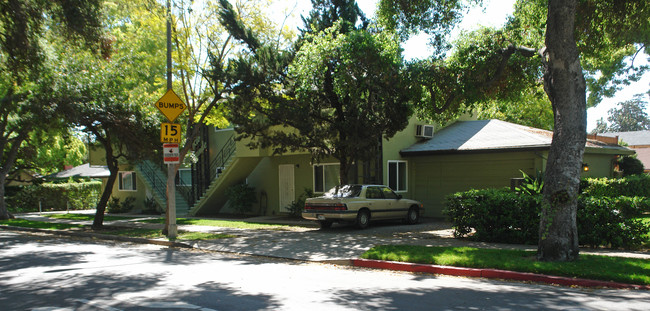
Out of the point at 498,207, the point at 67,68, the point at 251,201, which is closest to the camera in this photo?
the point at 498,207

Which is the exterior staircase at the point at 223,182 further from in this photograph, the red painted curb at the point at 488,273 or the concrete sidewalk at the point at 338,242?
the red painted curb at the point at 488,273

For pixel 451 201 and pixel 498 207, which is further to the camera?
pixel 451 201

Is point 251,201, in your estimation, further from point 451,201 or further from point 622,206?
point 622,206

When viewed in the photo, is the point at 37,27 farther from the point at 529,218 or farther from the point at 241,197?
the point at 529,218

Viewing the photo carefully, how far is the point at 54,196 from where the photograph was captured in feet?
109

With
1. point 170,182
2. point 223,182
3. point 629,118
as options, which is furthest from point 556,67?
point 629,118

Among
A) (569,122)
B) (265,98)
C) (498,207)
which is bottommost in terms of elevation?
(498,207)

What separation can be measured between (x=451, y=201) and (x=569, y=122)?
4.78 m

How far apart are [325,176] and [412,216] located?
199 inches

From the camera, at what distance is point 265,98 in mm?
15969

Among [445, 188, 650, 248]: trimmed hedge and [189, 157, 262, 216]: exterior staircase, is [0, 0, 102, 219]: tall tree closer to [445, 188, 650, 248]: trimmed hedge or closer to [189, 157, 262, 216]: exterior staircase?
[189, 157, 262, 216]: exterior staircase

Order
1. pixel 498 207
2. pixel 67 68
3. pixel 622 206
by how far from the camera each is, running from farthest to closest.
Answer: pixel 67 68
pixel 498 207
pixel 622 206

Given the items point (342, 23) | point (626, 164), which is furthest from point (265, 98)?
point (626, 164)

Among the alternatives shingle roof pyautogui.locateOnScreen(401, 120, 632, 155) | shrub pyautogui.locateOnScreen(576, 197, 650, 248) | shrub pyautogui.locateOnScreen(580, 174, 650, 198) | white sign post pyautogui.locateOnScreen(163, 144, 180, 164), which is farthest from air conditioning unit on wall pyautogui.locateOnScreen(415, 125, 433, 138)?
white sign post pyautogui.locateOnScreen(163, 144, 180, 164)
